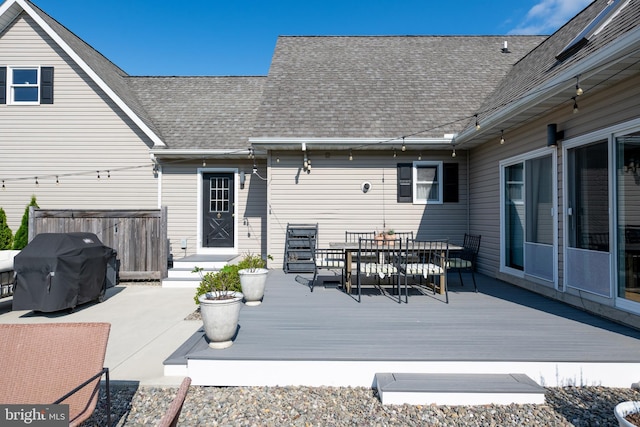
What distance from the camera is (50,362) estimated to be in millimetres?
2551

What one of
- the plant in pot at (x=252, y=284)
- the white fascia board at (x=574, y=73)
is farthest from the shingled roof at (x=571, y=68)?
the plant in pot at (x=252, y=284)

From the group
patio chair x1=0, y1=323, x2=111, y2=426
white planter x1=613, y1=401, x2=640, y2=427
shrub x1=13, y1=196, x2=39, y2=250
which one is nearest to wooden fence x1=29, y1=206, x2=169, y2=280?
shrub x1=13, y1=196, x2=39, y2=250

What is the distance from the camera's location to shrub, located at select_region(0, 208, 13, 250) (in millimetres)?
8641

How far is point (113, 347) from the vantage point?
4324 mm

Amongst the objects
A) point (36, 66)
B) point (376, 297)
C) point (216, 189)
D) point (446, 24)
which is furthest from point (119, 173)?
point (446, 24)

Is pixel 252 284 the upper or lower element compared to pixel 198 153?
lower

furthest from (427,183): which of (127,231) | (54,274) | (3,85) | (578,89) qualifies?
(3,85)

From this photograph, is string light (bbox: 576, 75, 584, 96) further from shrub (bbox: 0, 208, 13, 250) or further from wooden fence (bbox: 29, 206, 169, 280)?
shrub (bbox: 0, 208, 13, 250)

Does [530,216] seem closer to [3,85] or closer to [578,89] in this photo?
[578,89]

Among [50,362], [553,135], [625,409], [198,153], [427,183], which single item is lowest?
[625,409]

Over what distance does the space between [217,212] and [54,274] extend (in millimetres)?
4223

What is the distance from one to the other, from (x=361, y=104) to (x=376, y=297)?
5.26 m

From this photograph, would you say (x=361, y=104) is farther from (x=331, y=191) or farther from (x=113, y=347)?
(x=113, y=347)

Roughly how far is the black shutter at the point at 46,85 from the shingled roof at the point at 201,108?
2.35 m
